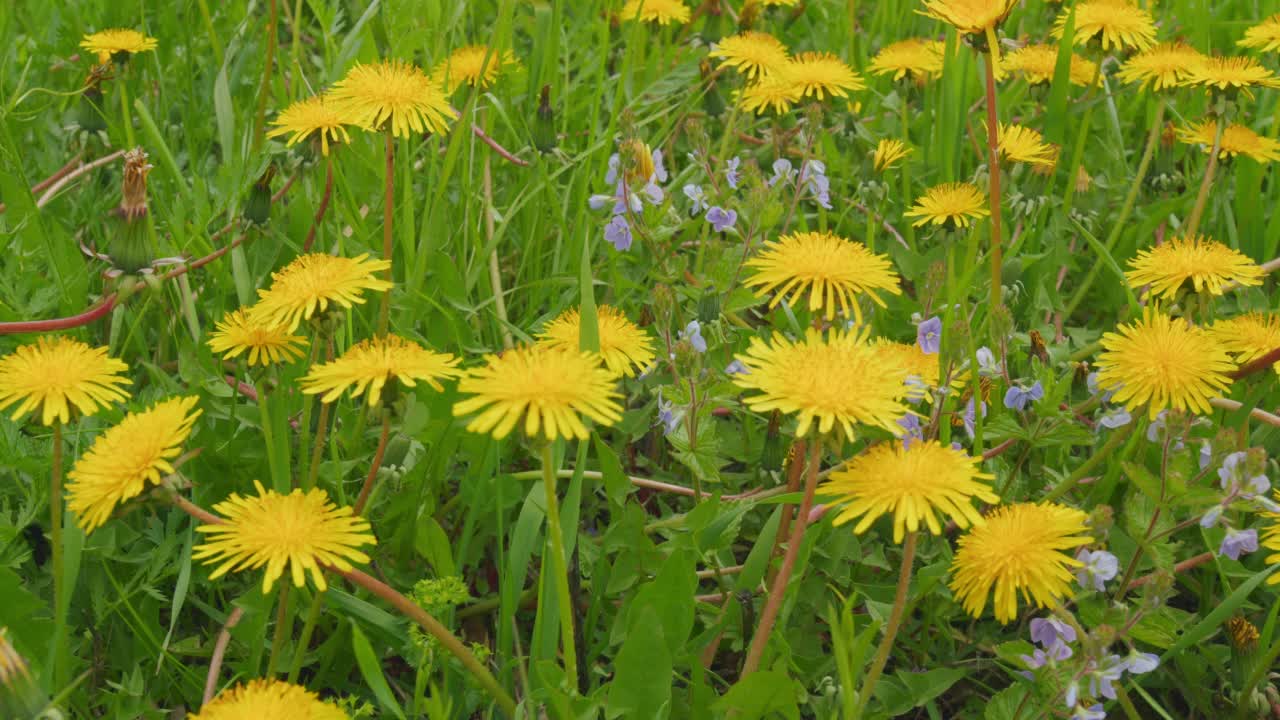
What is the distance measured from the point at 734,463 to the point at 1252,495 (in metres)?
0.83

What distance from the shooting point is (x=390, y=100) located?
1.61 meters

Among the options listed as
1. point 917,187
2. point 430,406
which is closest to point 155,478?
point 430,406

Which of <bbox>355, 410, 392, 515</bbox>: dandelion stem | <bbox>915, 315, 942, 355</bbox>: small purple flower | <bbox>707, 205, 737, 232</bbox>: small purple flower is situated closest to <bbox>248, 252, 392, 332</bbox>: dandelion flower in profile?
<bbox>355, 410, 392, 515</bbox>: dandelion stem

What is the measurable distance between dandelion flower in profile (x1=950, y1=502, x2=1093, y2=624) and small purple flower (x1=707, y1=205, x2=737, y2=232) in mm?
770

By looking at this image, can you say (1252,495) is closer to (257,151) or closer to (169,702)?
(169,702)

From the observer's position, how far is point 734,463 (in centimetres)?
194

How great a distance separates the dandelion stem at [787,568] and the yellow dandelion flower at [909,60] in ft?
4.39

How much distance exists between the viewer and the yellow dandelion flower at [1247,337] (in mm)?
1564

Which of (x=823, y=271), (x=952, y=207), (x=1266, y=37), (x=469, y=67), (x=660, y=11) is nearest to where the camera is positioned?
(x=823, y=271)

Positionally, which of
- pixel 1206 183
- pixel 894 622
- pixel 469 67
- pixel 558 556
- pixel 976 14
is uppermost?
pixel 976 14

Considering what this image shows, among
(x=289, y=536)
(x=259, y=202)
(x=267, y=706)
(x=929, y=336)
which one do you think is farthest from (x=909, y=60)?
(x=267, y=706)

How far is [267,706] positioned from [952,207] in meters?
1.29

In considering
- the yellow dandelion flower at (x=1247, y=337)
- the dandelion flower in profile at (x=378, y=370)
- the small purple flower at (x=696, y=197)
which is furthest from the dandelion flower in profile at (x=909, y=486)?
the small purple flower at (x=696, y=197)

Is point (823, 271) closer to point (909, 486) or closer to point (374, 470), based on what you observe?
point (909, 486)
